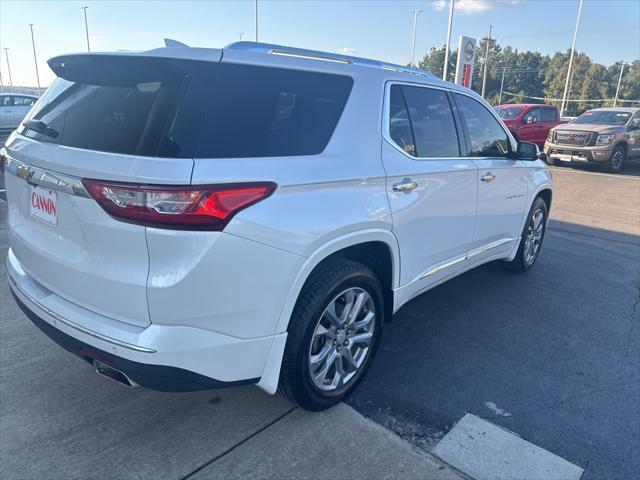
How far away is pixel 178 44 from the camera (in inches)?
92.8

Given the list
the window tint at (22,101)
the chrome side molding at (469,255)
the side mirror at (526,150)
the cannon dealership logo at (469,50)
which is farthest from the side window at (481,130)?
the window tint at (22,101)

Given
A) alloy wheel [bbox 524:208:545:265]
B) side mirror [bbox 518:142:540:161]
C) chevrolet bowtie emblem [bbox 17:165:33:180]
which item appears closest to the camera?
chevrolet bowtie emblem [bbox 17:165:33:180]

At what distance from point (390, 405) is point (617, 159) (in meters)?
14.4

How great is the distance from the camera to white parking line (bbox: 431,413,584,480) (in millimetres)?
2436

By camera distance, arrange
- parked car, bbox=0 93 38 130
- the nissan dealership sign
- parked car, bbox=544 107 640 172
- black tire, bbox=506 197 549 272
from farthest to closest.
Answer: parked car, bbox=0 93 38 130
the nissan dealership sign
parked car, bbox=544 107 640 172
black tire, bbox=506 197 549 272

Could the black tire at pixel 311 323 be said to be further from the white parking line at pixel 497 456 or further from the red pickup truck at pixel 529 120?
the red pickup truck at pixel 529 120

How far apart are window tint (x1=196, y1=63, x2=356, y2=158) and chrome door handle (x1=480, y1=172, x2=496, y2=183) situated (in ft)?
5.43

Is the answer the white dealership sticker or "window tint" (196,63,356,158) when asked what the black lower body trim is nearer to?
the white dealership sticker

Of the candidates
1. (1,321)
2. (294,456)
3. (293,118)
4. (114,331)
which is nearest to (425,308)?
(294,456)

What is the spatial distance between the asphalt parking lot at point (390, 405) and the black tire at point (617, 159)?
11.6 m

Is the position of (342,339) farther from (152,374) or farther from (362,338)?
(152,374)

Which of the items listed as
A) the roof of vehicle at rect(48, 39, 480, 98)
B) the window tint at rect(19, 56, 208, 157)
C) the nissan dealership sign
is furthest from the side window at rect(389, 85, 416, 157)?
the nissan dealership sign

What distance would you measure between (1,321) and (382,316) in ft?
9.19

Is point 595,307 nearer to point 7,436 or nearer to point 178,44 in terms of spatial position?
point 178,44
